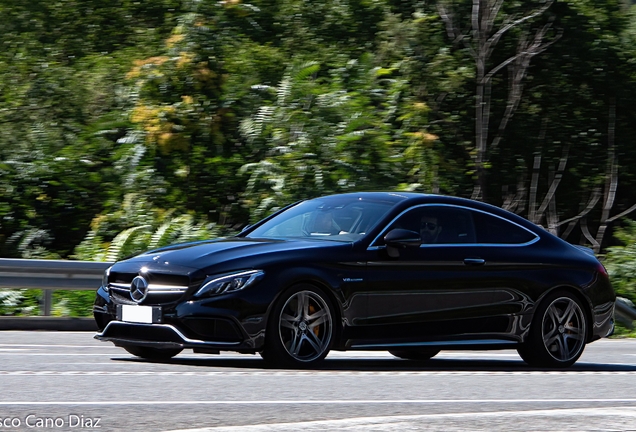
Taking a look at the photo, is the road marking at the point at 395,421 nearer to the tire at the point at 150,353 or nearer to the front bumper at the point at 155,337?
the front bumper at the point at 155,337

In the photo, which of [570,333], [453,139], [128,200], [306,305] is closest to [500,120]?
[453,139]

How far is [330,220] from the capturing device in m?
9.63

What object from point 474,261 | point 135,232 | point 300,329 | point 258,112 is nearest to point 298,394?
point 300,329

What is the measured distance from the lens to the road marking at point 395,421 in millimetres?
5750

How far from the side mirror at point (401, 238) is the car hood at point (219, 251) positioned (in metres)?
→ 0.31

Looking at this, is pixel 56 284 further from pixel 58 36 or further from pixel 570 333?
pixel 58 36

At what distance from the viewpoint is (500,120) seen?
80.6 ft

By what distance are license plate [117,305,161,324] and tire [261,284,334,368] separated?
0.79m

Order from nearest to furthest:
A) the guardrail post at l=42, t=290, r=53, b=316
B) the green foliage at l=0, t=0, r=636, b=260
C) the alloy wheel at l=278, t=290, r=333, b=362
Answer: the alloy wheel at l=278, t=290, r=333, b=362, the guardrail post at l=42, t=290, r=53, b=316, the green foliage at l=0, t=0, r=636, b=260

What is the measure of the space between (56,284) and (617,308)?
23.2ft

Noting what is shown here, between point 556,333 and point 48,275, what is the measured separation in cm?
607

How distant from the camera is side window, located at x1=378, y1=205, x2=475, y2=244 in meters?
9.62

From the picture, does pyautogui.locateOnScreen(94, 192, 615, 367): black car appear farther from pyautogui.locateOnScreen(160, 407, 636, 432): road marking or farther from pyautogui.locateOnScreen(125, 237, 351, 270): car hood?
pyautogui.locateOnScreen(160, 407, 636, 432): road marking

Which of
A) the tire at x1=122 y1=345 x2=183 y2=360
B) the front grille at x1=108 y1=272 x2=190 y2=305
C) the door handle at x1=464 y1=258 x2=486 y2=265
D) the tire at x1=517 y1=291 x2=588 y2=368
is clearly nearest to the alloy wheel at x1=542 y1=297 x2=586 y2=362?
the tire at x1=517 y1=291 x2=588 y2=368
